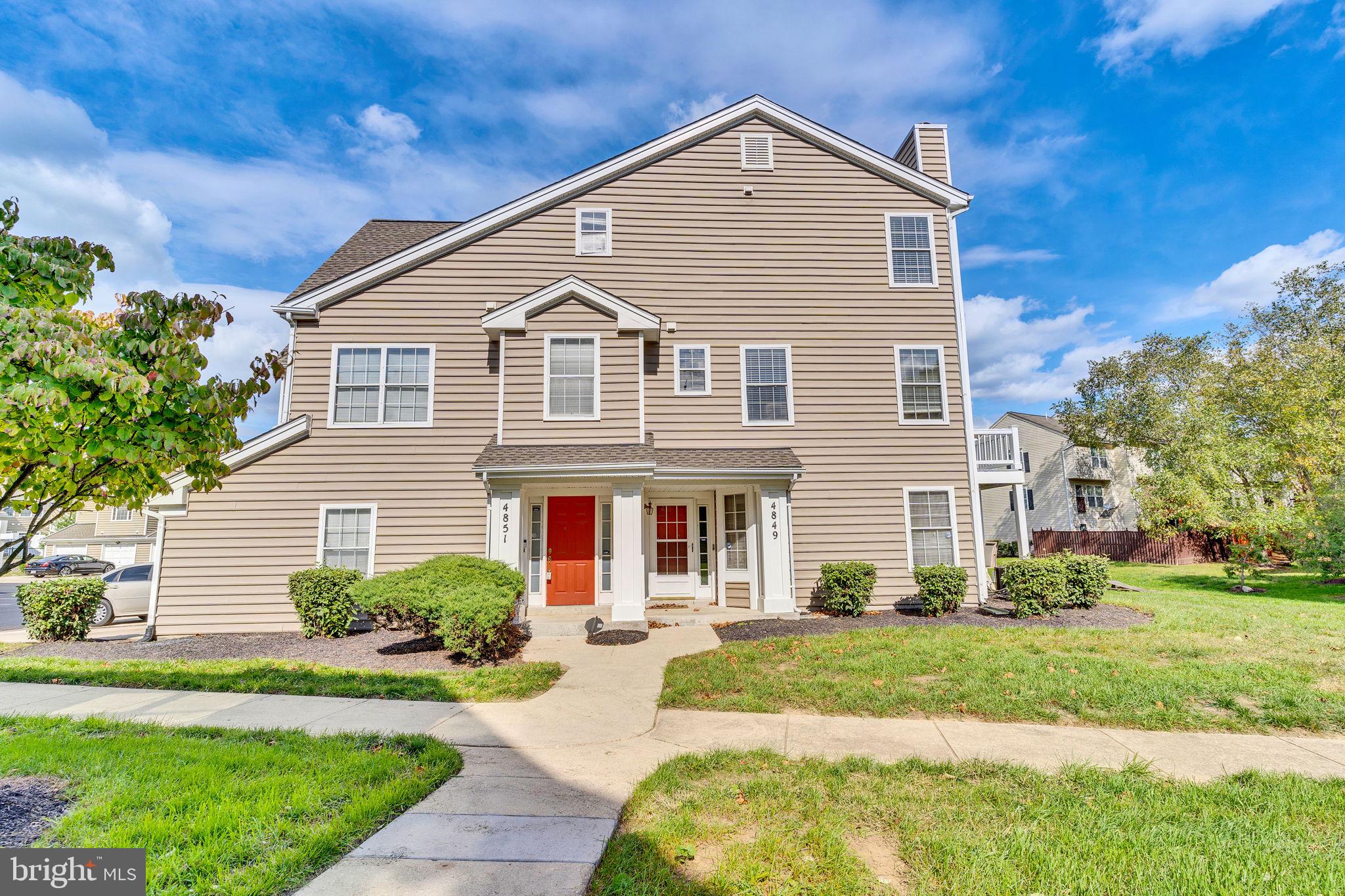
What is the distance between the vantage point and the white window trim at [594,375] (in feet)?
38.5

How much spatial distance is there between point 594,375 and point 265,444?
6338mm

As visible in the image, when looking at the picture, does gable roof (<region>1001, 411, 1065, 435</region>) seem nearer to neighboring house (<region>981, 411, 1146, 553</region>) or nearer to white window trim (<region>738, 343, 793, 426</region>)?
neighboring house (<region>981, 411, 1146, 553</region>)

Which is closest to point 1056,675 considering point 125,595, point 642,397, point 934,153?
point 642,397

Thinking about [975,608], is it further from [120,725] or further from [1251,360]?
[1251,360]

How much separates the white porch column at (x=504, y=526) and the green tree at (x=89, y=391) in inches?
271

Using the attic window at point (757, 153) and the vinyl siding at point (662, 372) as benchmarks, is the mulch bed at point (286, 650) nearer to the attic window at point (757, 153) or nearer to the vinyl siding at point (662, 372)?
the vinyl siding at point (662, 372)

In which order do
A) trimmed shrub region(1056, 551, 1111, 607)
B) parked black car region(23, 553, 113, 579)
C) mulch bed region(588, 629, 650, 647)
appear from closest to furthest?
mulch bed region(588, 629, 650, 647)
trimmed shrub region(1056, 551, 1111, 607)
parked black car region(23, 553, 113, 579)

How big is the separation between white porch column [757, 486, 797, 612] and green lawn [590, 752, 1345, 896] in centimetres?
719

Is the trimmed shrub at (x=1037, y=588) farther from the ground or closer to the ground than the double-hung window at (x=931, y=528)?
closer to the ground

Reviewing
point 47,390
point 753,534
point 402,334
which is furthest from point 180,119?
point 753,534

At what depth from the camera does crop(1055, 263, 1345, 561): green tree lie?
57.0 ft

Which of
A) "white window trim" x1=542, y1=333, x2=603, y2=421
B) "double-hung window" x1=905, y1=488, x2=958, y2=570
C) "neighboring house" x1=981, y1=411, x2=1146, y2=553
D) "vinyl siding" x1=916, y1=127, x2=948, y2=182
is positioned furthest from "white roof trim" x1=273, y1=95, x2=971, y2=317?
"neighboring house" x1=981, y1=411, x2=1146, y2=553

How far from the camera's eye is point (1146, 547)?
26.5m

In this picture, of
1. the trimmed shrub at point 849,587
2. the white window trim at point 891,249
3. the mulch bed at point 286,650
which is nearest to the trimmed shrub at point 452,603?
the mulch bed at point 286,650
